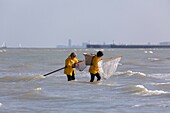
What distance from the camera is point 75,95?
20078 mm

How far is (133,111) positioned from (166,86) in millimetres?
7612

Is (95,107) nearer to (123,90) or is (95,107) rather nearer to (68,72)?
(123,90)

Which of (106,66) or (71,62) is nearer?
(71,62)

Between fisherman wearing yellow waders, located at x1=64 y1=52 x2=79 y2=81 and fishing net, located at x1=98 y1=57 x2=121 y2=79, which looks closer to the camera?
fisherman wearing yellow waders, located at x1=64 y1=52 x2=79 y2=81

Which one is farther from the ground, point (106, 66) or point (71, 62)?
point (71, 62)

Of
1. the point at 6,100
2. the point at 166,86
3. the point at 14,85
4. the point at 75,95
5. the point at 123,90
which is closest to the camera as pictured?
the point at 6,100

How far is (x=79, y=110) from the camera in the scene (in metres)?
16.3

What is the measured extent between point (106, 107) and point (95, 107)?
304 millimetres

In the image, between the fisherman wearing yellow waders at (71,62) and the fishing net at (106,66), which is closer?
the fisherman wearing yellow waders at (71,62)

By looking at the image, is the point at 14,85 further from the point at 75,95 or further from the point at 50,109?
the point at 50,109

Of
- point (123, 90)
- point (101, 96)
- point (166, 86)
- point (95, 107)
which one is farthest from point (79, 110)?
point (166, 86)

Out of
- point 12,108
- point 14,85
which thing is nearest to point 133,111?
point 12,108

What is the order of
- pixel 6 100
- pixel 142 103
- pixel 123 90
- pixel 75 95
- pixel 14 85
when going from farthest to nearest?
pixel 14 85, pixel 123 90, pixel 75 95, pixel 6 100, pixel 142 103

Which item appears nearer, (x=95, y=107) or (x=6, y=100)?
(x=95, y=107)
